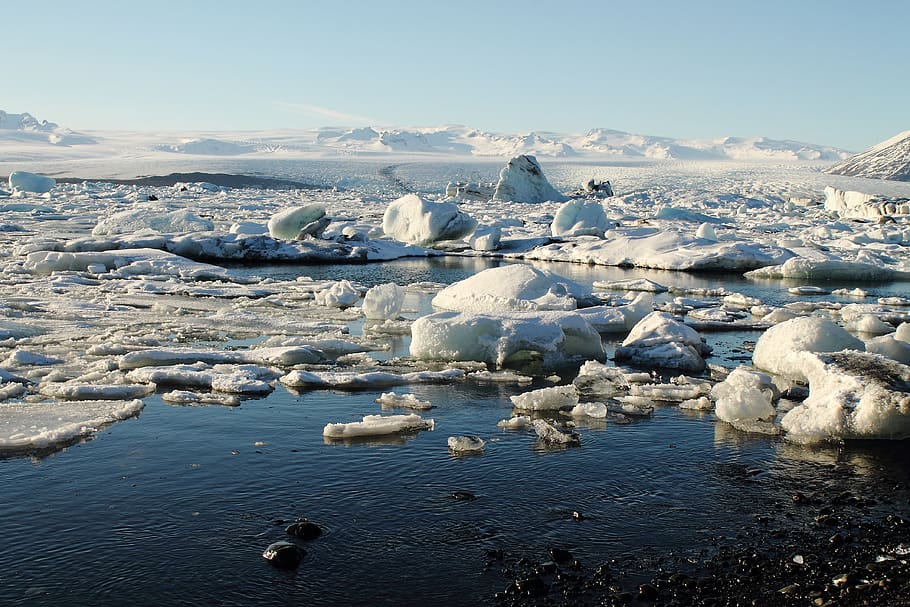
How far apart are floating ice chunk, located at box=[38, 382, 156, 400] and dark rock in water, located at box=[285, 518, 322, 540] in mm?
3104

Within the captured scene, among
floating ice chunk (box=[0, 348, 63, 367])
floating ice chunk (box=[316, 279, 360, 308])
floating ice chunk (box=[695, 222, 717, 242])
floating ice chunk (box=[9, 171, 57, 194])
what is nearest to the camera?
floating ice chunk (box=[0, 348, 63, 367])

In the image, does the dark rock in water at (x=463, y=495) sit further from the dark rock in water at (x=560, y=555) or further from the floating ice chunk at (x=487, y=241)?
the floating ice chunk at (x=487, y=241)

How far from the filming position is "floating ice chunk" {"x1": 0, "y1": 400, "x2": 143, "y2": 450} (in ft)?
19.5

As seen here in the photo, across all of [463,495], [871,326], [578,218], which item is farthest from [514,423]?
[578,218]

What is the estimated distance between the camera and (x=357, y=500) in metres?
5.19

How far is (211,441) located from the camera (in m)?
6.23

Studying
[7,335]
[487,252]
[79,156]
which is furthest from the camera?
[79,156]

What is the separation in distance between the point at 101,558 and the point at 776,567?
342 cm

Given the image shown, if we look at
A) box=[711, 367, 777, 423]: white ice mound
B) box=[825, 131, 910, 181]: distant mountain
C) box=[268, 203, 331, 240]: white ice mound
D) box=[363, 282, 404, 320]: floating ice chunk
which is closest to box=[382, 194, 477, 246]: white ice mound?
box=[268, 203, 331, 240]: white ice mound

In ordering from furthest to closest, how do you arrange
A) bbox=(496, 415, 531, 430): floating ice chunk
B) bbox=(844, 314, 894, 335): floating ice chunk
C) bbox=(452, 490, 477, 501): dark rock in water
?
1. bbox=(844, 314, 894, 335): floating ice chunk
2. bbox=(496, 415, 531, 430): floating ice chunk
3. bbox=(452, 490, 477, 501): dark rock in water

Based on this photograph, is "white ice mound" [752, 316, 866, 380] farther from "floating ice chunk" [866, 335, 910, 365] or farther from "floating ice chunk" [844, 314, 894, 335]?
"floating ice chunk" [844, 314, 894, 335]

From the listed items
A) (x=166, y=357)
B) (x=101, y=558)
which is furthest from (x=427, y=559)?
(x=166, y=357)

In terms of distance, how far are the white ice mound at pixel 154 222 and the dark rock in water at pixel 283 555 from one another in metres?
18.3

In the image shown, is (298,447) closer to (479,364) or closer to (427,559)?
(427,559)
